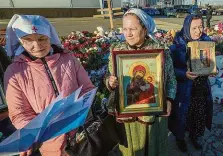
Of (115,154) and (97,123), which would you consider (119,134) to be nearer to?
(97,123)

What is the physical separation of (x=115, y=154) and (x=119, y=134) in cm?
108

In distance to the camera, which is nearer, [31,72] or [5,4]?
[31,72]

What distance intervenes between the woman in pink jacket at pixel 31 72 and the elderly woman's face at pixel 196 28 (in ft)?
4.53

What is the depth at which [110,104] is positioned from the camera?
69.1 inches

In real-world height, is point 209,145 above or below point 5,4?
below

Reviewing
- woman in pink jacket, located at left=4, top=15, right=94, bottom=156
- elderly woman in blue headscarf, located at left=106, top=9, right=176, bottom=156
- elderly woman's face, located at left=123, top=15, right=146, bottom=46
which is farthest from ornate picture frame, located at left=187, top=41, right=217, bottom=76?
woman in pink jacket, located at left=4, top=15, right=94, bottom=156

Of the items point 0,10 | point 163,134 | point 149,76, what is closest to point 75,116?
point 149,76

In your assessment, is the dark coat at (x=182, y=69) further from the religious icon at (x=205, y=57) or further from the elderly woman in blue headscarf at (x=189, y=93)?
the religious icon at (x=205, y=57)

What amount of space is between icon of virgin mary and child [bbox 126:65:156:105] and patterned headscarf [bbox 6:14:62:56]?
605mm

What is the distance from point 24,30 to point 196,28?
1632mm

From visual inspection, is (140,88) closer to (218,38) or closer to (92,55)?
(92,55)

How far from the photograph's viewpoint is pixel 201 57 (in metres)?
2.27

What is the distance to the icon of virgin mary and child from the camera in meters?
1.70

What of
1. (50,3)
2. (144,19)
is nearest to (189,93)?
(144,19)
